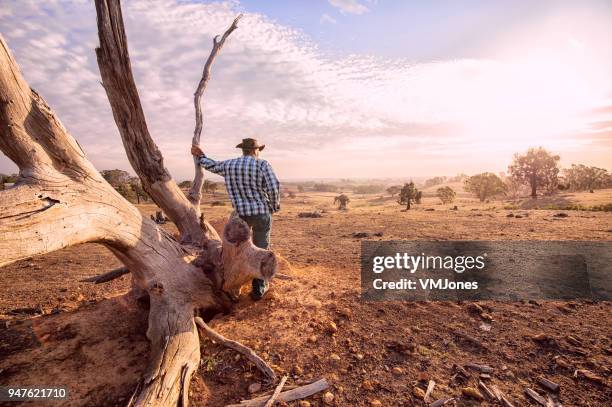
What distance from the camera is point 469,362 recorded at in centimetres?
374

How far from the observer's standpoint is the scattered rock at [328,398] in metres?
3.13

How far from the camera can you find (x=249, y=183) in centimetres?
474

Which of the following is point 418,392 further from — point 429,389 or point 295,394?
point 295,394

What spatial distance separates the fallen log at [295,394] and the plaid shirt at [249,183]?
2.50m

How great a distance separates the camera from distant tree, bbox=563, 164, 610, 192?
50.8 meters

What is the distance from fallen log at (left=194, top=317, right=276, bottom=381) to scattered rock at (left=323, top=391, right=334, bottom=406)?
1.91ft

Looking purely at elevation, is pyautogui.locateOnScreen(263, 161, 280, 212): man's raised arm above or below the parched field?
above

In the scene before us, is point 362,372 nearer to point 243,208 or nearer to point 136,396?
point 136,396

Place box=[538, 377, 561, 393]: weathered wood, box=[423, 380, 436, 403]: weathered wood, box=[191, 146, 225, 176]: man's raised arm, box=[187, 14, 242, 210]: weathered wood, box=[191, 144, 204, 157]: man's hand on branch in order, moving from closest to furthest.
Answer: box=[423, 380, 436, 403]: weathered wood < box=[538, 377, 561, 393]: weathered wood < box=[191, 146, 225, 176]: man's raised arm < box=[191, 144, 204, 157]: man's hand on branch < box=[187, 14, 242, 210]: weathered wood

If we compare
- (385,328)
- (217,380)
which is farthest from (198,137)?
(385,328)

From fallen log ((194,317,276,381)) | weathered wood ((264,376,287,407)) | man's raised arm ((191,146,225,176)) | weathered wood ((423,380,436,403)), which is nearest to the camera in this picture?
weathered wood ((264,376,287,407))

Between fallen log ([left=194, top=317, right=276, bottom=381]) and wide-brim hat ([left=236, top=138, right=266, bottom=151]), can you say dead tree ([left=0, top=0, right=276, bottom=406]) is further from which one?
wide-brim hat ([left=236, top=138, right=266, bottom=151])

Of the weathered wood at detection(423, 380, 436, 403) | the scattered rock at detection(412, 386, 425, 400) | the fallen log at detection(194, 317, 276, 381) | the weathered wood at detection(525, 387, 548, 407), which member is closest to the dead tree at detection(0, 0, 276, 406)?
the fallen log at detection(194, 317, 276, 381)

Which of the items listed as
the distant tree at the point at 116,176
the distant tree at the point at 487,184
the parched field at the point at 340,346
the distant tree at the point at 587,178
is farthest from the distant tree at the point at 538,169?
the distant tree at the point at 116,176
